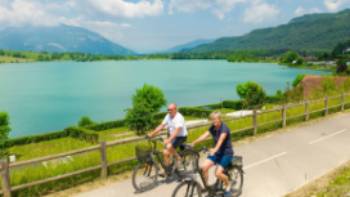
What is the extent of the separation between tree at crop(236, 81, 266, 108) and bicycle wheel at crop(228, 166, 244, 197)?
146 feet

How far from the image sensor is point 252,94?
56062mm

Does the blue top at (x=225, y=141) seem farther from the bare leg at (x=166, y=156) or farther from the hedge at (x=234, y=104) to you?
the hedge at (x=234, y=104)

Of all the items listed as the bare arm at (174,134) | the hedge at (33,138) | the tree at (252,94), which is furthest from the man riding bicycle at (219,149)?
the tree at (252,94)

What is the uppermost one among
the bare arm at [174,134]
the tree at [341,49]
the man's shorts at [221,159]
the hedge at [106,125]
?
the tree at [341,49]

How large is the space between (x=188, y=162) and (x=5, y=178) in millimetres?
4201

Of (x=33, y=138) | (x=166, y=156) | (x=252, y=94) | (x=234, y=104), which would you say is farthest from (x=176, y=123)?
(x=252, y=94)

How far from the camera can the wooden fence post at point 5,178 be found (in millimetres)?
7020

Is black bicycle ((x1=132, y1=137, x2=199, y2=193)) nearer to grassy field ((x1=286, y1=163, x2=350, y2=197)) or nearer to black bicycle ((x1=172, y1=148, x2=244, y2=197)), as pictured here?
black bicycle ((x1=172, y1=148, x2=244, y2=197))

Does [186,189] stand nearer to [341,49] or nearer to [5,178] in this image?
[5,178]

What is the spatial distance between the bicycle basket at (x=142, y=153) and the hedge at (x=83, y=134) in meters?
24.5

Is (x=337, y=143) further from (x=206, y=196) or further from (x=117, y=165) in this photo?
(x=117, y=165)

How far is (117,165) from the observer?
948 cm

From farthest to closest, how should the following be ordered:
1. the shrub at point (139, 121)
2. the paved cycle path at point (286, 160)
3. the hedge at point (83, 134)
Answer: the shrub at point (139, 121)
the hedge at point (83, 134)
the paved cycle path at point (286, 160)

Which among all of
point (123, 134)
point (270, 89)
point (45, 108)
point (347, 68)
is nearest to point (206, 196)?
point (123, 134)
